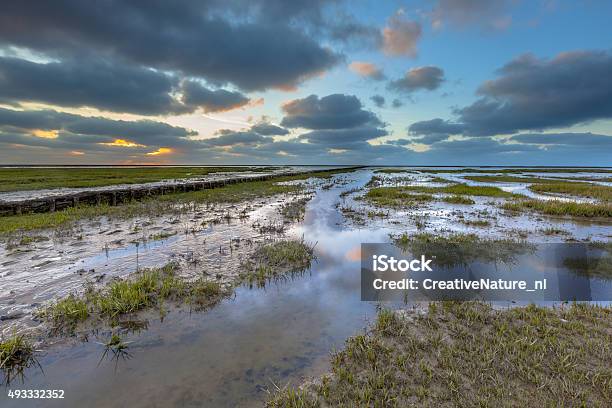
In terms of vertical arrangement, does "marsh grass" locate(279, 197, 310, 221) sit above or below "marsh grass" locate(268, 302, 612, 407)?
above

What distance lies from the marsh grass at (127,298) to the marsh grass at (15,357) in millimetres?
745

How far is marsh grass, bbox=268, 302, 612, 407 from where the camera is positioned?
4402mm

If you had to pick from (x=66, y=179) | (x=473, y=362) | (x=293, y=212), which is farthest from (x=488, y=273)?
(x=66, y=179)

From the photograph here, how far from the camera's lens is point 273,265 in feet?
36.0

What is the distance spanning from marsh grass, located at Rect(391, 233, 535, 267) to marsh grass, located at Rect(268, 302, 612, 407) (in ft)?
13.6

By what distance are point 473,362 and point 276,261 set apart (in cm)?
762

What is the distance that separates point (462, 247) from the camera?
1262 cm

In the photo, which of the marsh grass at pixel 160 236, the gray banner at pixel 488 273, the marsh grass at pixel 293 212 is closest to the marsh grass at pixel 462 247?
the gray banner at pixel 488 273

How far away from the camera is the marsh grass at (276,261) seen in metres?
Answer: 9.94

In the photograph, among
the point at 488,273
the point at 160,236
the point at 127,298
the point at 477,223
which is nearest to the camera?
the point at 127,298

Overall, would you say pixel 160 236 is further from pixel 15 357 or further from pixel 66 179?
pixel 66 179

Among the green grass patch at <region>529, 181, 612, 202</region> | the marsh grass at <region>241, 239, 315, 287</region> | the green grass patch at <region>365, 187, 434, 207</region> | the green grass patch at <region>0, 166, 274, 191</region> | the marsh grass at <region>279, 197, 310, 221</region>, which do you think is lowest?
the marsh grass at <region>241, 239, 315, 287</region>

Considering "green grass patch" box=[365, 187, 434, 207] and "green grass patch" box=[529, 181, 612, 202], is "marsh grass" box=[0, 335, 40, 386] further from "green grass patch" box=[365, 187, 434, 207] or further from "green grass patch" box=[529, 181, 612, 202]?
"green grass patch" box=[529, 181, 612, 202]

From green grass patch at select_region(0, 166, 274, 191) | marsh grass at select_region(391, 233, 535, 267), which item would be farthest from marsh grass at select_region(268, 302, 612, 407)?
green grass patch at select_region(0, 166, 274, 191)
